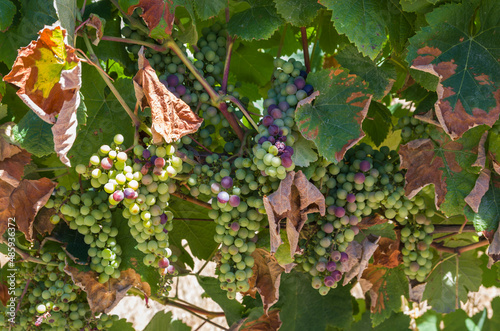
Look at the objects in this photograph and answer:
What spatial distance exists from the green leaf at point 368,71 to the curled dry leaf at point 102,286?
2.41 feet

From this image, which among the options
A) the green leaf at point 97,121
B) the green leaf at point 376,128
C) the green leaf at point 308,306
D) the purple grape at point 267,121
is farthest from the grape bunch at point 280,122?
the green leaf at point 308,306

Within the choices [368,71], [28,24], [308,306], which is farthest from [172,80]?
[308,306]

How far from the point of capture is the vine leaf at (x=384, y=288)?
1.30m

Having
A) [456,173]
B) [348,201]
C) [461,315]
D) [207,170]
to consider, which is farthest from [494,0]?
[461,315]

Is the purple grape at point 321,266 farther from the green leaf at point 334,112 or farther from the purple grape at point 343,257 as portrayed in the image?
the green leaf at point 334,112

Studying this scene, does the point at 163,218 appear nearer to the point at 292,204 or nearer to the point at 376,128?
the point at 292,204

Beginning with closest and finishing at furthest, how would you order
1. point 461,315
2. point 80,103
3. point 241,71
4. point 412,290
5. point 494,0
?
point 80,103 → point 494,0 → point 412,290 → point 241,71 → point 461,315

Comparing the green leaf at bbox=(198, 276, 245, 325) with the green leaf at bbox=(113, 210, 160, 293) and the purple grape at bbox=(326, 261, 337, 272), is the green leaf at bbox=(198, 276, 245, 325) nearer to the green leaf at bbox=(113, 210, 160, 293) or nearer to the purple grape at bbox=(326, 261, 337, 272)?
the green leaf at bbox=(113, 210, 160, 293)

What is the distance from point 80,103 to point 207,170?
0.30 metres

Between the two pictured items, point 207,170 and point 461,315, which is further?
point 461,315

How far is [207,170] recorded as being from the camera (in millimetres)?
1012

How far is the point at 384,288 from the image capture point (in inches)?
52.1

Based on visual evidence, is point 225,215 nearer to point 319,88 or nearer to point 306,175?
point 306,175

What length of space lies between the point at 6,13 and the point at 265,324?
1025 mm
